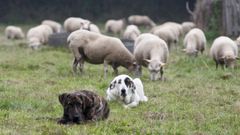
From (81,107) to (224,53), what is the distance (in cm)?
857

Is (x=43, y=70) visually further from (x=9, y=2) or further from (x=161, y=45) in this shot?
(x=9, y=2)

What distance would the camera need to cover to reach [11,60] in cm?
1758

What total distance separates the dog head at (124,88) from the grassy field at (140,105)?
179mm

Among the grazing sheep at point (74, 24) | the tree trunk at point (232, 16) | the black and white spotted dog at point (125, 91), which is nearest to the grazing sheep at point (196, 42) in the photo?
the tree trunk at point (232, 16)

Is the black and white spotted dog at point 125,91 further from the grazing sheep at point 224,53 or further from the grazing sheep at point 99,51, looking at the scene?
the grazing sheep at point 224,53

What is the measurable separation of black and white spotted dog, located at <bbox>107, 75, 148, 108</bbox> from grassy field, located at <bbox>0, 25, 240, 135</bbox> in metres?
0.15

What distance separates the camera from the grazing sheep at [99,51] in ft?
47.4

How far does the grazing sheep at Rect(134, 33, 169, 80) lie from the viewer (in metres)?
13.9

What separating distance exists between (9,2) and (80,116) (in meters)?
32.0

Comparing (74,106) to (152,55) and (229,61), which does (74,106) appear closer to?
(152,55)

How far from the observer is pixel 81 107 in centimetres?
830

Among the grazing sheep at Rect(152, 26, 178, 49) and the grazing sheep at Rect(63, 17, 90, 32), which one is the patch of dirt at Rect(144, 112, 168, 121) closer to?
the grazing sheep at Rect(152, 26, 178, 49)

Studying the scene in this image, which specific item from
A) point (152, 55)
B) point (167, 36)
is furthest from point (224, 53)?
point (167, 36)

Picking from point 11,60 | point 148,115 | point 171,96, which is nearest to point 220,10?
point 11,60
